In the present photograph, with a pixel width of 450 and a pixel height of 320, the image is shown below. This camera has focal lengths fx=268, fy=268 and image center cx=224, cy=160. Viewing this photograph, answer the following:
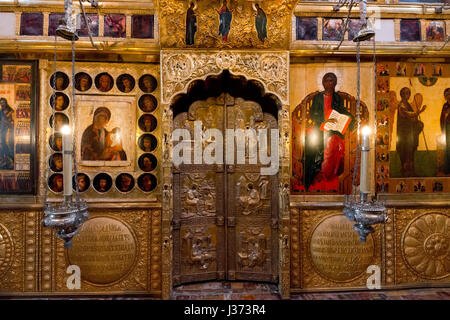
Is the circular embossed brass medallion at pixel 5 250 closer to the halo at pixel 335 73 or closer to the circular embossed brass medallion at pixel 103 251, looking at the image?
the circular embossed brass medallion at pixel 103 251

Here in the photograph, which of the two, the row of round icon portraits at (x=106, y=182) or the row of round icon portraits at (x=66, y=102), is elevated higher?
the row of round icon portraits at (x=66, y=102)

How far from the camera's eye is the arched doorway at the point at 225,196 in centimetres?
407

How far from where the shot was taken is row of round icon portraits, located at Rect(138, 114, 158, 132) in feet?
12.8

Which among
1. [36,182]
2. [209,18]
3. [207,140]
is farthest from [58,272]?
[209,18]

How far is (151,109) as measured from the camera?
3.92m

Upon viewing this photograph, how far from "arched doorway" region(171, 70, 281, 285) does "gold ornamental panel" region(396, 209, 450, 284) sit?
6.05 ft

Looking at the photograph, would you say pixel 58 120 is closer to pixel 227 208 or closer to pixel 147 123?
pixel 147 123

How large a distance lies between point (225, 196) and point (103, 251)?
1903 millimetres

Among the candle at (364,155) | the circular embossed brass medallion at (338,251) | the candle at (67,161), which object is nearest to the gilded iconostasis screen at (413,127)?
the circular embossed brass medallion at (338,251)

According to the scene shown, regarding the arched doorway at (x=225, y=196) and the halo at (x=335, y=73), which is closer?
the halo at (x=335, y=73)

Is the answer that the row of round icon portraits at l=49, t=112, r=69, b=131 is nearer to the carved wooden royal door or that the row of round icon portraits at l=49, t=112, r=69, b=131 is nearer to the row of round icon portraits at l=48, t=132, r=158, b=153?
the row of round icon portraits at l=48, t=132, r=158, b=153

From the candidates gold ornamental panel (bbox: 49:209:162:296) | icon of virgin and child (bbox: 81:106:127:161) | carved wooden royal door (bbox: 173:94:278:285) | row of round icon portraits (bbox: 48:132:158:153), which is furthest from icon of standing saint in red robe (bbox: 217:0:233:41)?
gold ornamental panel (bbox: 49:209:162:296)

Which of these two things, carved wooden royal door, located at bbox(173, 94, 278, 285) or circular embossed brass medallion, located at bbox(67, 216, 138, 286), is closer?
circular embossed brass medallion, located at bbox(67, 216, 138, 286)

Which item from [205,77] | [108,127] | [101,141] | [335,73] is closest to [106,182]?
[101,141]
